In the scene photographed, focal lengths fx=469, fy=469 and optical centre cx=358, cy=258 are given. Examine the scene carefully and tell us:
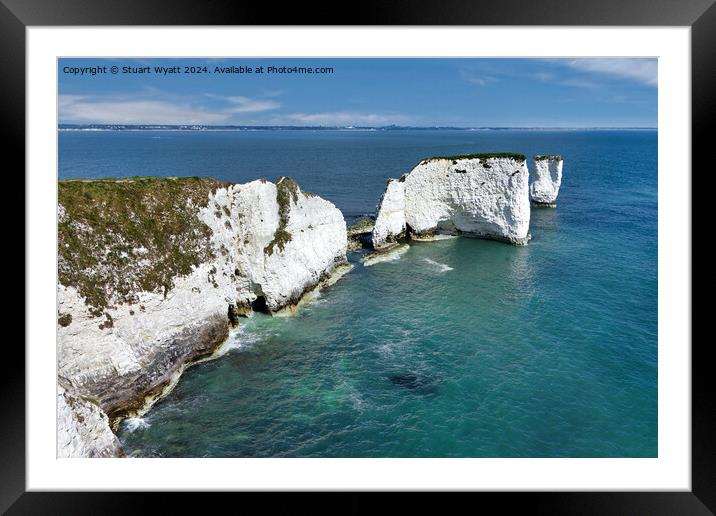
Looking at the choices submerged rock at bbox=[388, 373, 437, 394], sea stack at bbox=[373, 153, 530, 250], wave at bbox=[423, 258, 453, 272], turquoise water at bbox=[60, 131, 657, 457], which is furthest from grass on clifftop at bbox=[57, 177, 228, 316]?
sea stack at bbox=[373, 153, 530, 250]

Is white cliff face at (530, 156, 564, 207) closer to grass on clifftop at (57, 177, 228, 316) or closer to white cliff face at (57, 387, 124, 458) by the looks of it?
grass on clifftop at (57, 177, 228, 316)

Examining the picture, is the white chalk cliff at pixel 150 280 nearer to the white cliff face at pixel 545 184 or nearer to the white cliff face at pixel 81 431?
the white cliff face at pixel 81 431

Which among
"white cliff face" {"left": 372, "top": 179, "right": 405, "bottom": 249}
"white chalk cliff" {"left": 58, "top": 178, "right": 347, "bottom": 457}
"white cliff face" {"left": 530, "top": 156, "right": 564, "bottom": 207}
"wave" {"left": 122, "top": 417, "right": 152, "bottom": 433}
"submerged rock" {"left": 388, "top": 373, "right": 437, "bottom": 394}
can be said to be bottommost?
"wave" {"left": 122, "top": 417, "right": 152, "bottom": 433}

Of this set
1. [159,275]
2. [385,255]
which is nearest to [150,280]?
[159,275]
